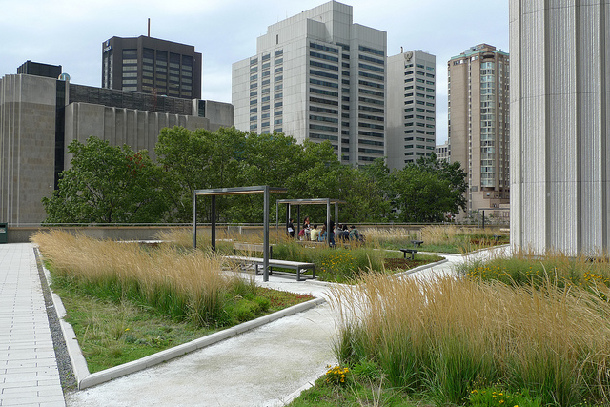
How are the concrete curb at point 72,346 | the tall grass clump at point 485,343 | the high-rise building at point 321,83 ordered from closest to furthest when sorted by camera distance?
1. the tall grass clump at point 485,343
2. the concrete curb at point 72,346
3. the high-rise building at point 321,83

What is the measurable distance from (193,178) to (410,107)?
130 meters

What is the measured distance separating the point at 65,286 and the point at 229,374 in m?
7.19

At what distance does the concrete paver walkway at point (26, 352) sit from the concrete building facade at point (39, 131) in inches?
2072

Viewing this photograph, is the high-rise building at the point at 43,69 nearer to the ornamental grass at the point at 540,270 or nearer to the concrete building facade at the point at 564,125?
the concrete building facade at the point at 564,125

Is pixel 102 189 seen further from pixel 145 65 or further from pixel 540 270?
pixel 145 65

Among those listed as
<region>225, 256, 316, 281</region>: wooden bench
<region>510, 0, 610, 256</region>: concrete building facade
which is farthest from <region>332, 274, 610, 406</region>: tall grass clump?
<region>510, 0, 610, 256</region>: concrete building facade

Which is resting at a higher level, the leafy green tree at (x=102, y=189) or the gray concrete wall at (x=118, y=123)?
the gray concrete wall at (x=118, y=123)

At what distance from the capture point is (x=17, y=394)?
4777mm

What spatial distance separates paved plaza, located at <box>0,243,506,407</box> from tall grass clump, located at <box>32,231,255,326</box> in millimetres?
870

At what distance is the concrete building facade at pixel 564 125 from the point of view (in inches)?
582

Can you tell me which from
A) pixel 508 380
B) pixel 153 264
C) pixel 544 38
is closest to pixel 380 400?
pixel 508 380

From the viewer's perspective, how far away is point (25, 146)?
5791 cm

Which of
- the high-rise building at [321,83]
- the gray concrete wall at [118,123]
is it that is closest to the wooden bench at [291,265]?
the gray concrete wall at [118,123]

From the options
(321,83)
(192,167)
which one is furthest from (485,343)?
(321,83)
